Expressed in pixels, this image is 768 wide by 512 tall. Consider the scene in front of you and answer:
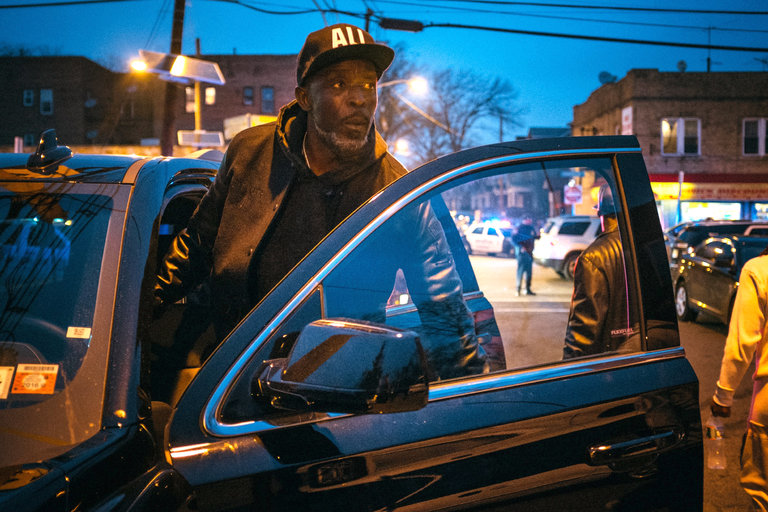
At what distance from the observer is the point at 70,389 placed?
1.54 metres

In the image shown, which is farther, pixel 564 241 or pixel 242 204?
pixel 564 241

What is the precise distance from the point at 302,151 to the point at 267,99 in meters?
38.4

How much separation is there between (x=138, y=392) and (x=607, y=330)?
1.34m

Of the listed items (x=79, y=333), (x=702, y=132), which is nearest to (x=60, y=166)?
(x=79, y=333)

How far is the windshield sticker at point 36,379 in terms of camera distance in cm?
156

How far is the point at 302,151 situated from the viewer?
2119mm

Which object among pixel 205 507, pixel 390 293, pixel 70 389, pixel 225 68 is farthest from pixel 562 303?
pixel 225 68

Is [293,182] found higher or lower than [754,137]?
lower

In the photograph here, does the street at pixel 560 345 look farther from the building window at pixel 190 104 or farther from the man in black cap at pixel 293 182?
the building window at pixel 190 104

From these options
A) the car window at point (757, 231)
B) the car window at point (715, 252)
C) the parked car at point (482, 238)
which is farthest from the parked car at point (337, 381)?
the car window at point (757, 231)

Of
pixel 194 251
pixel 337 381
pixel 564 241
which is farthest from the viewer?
pixel 564 241

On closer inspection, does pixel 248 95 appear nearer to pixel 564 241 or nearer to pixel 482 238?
pixel 564 241

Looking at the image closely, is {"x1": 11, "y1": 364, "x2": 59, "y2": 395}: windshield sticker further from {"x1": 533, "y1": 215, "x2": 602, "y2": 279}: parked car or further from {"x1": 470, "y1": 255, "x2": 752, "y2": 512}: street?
{"x1": 533, "y1": 215, "x2": 602, "y2": 279}: parked car

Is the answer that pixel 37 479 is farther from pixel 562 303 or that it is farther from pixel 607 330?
pixel 562 303
